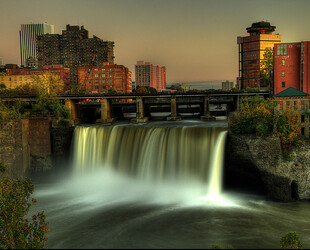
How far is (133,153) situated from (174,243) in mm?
15006

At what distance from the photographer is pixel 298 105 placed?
2984cm

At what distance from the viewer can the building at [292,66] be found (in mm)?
40000

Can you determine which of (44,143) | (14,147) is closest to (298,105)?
(44,143)

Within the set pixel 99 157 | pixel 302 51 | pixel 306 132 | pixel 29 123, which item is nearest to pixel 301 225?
pixel 306 132

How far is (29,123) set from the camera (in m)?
37.8

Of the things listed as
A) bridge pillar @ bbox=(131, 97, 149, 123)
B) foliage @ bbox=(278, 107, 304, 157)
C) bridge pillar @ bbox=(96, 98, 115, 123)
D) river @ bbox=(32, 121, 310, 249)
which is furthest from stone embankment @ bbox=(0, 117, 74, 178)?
foliage @ bbox=(278, 107, 304, 157)

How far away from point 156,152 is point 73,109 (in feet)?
93.0

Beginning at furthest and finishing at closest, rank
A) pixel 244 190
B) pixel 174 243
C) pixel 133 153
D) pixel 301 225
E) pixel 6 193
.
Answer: pixel 133 153 → pixel 244 190 → pixel 301 225 → pixel 174 243 → pixel 6 193

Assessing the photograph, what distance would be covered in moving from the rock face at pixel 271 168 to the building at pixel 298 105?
261cm

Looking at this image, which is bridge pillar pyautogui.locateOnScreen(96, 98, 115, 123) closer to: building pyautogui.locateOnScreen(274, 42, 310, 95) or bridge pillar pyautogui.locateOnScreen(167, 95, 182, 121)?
bridge pillar pyautogui.locateOnScreen(167, 95, 182, 121)

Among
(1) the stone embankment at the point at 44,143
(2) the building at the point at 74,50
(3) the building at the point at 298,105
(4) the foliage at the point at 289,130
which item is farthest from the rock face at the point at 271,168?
(2) the building at the point at 74,50

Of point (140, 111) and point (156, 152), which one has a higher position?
point (140, 111)

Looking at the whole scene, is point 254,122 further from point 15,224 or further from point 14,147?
point 14,147

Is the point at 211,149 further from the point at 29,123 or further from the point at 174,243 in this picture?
the point at 29,123
